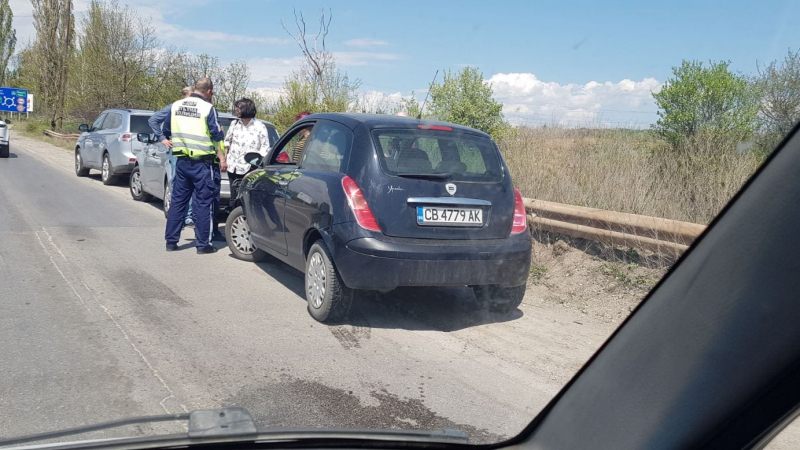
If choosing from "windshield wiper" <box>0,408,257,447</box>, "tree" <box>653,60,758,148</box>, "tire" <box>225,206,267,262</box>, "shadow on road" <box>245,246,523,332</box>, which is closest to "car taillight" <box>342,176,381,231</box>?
"shadow on road" <box>245,246,523,332</box>

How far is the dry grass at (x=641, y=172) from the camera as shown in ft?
7.77

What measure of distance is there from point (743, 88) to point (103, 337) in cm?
428

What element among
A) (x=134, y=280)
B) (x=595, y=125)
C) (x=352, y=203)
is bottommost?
(x=134, y=280)

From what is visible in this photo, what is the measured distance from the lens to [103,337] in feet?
16.1

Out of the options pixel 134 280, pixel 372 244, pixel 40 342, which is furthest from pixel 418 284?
pixel 134 280

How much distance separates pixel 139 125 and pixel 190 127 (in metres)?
7.77

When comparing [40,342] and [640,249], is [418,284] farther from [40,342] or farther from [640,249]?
[40,342]

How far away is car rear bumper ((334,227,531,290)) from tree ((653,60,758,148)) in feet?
8.12

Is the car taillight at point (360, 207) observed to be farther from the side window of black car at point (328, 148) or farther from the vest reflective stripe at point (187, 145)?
the vest reflective stripe at point (187, 145)

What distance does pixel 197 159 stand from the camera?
8484mm

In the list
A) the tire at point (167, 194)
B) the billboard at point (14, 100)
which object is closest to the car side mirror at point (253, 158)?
the tire at point (167, 194)

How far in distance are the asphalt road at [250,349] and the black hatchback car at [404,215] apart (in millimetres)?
426

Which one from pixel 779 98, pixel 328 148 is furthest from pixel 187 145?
pixel 779 98

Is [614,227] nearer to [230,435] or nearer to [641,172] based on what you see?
[641,172]
